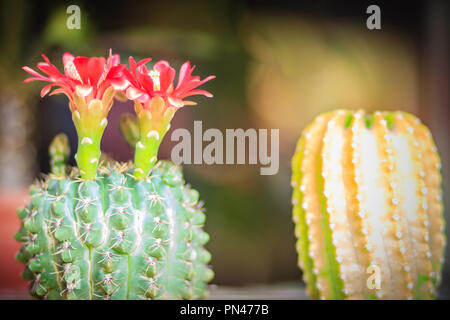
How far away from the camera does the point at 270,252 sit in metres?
1.01

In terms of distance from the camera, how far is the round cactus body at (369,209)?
27.1 inches

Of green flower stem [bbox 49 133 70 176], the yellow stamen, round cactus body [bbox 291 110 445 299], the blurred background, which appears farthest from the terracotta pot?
round cactus body [bbox 291 110 445 299]

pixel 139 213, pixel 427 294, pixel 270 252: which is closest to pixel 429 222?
pixel 427 294

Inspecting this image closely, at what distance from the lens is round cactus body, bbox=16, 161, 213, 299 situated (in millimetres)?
614

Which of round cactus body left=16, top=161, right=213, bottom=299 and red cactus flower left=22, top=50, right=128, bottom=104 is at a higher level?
red cactus flower left=22, top=50, right=128, bottom=104

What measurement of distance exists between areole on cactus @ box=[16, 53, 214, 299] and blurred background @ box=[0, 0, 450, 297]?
0.22 metres

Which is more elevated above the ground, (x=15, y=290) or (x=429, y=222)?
(x=429, y=222)

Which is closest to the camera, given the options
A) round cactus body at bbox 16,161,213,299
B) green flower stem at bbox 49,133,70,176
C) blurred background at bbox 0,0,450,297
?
round cactus body at bbox 16,161,213,299

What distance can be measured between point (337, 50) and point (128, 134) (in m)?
0.51

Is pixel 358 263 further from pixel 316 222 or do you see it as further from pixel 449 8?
pixel 449 8

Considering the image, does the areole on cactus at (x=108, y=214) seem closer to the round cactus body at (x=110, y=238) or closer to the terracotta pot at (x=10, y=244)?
the round cactus body at (x=110, y=238)

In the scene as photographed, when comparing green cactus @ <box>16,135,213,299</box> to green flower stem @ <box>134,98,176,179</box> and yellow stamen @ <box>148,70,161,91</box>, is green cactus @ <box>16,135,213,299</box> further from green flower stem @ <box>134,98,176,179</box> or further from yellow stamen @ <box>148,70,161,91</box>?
yellow stamen @ <box>148,70,161,91</box>

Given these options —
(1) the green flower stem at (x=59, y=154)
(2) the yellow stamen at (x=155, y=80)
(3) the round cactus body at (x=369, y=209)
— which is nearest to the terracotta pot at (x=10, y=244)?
(1) the green flower stem at (x=59, y=154)

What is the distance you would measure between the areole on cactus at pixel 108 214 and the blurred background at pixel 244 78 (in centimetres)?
22
